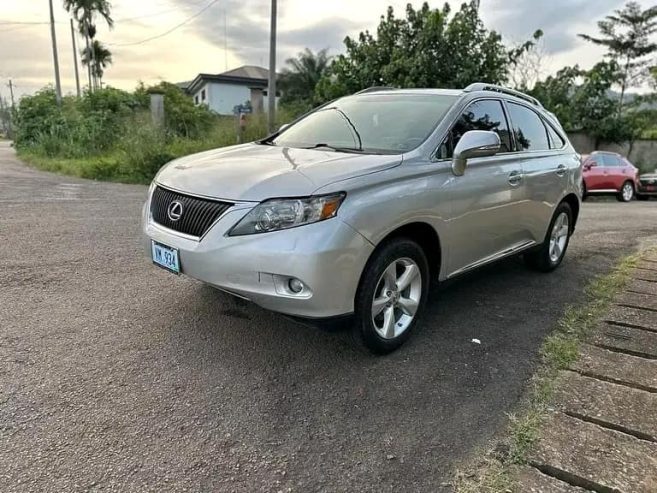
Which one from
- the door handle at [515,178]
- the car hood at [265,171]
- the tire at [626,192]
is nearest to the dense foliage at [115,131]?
the car hood at [265,171]

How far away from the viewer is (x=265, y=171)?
2881 millimetres

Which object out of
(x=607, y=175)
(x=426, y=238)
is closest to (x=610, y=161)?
(x=607, y=175)

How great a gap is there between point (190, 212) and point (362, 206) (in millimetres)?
997

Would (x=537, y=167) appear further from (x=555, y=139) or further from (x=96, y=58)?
(x=96, y=58)

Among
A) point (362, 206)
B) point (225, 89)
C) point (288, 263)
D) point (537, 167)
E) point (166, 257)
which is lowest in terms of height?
point (166, 257)

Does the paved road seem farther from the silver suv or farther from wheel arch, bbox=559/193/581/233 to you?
wheel arch, bbox=559/193/581/233

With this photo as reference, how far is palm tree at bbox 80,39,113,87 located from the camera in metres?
40.2

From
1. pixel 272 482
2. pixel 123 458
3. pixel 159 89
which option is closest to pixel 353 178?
pixel 272 482

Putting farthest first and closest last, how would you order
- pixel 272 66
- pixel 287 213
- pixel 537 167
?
pixel 272 66
pixel 537 167
pixel 287 213

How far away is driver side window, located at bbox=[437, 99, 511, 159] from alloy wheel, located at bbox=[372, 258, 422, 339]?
818 mm

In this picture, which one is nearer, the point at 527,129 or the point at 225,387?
the point at 225,387

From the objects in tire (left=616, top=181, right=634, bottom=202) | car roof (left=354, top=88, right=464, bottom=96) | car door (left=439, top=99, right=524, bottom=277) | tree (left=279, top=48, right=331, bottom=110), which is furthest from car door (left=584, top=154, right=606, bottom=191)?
tree (left=279, top=48, right=331, bottom=110)

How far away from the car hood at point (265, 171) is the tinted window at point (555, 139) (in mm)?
2598

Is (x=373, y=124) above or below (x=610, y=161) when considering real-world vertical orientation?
above
